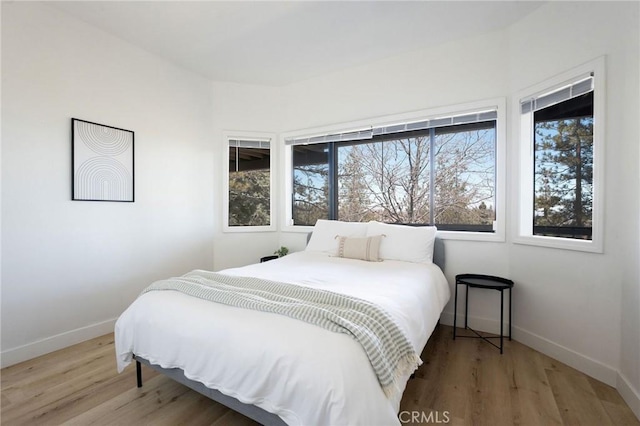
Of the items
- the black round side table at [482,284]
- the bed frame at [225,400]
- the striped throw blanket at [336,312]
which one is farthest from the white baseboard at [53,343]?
the black round side table at [482,284]

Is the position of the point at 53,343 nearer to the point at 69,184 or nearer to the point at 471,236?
the point at 69,184

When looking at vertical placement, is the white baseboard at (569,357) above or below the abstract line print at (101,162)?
below

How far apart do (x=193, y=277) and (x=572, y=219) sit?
9.34 feet

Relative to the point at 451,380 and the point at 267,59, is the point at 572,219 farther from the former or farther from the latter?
the point at 267,59

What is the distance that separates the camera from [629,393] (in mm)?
1764

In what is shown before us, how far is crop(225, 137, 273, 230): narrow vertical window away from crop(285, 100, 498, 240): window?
34 centimetres

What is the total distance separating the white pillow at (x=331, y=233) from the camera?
3162 millimetres

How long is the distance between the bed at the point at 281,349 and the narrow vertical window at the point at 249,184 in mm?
1743

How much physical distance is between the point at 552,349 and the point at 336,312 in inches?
79.5

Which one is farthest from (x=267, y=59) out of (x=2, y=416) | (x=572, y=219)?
(x=2, y=416)

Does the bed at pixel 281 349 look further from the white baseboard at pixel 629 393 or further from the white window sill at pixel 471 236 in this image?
the white baseboard at pixel 629 393

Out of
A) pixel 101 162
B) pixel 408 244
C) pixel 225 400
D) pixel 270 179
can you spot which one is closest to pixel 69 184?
pixel 101 162

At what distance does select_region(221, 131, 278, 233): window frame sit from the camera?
378 cm

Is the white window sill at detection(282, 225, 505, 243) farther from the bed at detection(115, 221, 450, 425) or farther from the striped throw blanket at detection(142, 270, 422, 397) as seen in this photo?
the striped throw blanket at detection(142, 270, 422, 397)
